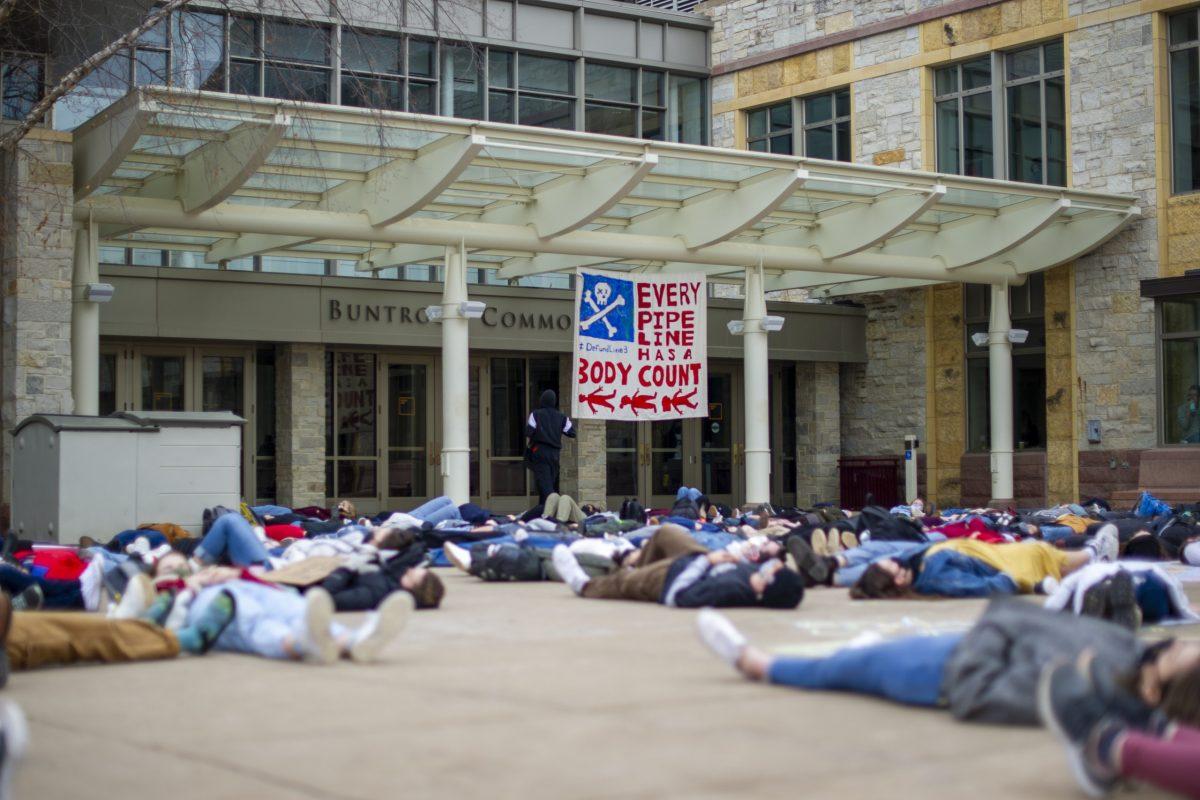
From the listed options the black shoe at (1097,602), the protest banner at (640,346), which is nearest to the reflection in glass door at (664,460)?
the protest banner at (640,346)

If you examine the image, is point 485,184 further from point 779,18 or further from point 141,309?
point 779,18

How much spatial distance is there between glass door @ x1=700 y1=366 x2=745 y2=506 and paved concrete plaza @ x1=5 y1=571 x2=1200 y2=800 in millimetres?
20573

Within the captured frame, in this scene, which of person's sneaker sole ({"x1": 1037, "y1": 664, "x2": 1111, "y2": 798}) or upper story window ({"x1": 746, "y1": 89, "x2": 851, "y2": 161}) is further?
upper story window ({"x1": 746, "y1": 89, "x2": 851, "y2": 161})

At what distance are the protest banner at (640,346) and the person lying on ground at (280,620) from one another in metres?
13.0

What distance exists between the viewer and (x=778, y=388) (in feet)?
96.8

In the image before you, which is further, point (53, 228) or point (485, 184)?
point (485, 184)

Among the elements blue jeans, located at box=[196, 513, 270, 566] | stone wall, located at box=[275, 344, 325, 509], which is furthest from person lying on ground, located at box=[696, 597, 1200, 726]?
stone wall, located at box=[275, 344, 325, 509]

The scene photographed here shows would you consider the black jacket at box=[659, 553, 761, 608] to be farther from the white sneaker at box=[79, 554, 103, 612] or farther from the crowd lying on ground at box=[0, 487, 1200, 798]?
the white sneaker at box=[79, 554, 103, 612]

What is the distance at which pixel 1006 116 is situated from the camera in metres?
26.8

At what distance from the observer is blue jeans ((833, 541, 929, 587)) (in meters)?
11.7

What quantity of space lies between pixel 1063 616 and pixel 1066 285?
21216 millimetres

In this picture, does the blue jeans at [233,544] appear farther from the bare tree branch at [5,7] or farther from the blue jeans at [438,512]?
the bare tree branch at [5,7]

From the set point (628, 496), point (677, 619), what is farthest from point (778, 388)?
point (677, 619)

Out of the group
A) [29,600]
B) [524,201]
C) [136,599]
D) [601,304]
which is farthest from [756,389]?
[136,599]
